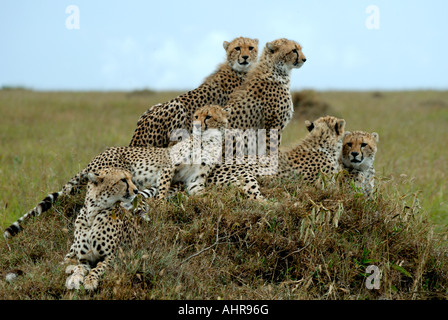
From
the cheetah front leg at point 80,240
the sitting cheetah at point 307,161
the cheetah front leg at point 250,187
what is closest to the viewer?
the cheetah front leg at point 80,240

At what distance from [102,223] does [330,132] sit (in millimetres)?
2358

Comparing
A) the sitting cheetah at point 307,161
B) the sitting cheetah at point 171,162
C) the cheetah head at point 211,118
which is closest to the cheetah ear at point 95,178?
the sitting cheetah at point 171,162

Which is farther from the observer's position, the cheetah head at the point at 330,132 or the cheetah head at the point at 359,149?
the cheetah head at the point at 330,132

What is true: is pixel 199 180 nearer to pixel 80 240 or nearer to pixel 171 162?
pixel 171 162

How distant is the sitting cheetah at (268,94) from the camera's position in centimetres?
530

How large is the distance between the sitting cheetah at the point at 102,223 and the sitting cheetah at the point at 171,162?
765 mm

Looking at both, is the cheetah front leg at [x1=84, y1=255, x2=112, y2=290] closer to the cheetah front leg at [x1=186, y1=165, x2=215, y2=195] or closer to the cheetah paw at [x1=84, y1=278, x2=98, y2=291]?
the cheetah paw at [x1=84, y1=278, x2=98, y2=291]

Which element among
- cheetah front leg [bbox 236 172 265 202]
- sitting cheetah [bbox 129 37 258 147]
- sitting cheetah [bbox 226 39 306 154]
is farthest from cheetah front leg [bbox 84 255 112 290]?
sitting cheetah [bbox 226 39 306 154]

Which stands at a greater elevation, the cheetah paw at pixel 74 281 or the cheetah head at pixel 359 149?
the cheetah head at pixel 359 149

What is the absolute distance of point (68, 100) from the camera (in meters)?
15.2

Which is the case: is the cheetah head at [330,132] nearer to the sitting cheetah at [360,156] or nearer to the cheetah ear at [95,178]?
the sitting cheetah at [360,156]

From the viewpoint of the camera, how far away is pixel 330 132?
5109 millimetres

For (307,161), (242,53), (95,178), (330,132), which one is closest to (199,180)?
(307,161)
